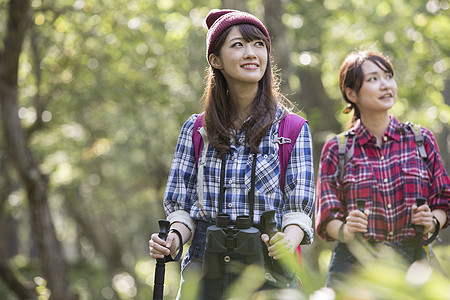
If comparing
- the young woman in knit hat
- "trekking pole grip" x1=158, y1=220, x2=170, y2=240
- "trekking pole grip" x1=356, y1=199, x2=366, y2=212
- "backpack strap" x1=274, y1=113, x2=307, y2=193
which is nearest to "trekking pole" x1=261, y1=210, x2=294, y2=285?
the young woman in knit hat

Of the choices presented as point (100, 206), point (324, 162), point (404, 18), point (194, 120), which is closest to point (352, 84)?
point (324, 162)

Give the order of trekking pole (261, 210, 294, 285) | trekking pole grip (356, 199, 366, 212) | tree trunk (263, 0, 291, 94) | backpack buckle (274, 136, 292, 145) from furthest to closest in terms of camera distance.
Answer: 1. tree trunk (263, 0, 291, 94)
2. trekking pole grip (356, 199, 366, 212)
3. backpack buckle (274, 136, 292, 145)
4. trekking pole (261, 210, 294, 285)

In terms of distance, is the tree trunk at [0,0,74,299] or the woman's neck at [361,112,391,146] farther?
the tree trunk at [0,0,74,299]

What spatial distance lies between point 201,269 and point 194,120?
0.80 metres

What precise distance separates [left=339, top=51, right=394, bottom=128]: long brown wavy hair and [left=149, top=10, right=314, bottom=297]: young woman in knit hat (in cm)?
90

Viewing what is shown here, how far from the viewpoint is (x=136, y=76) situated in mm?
12656

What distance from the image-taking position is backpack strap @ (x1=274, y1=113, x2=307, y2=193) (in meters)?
2.97

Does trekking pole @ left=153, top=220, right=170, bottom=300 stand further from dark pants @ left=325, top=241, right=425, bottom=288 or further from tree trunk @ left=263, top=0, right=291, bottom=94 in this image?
tree trunk @ left=263, top=0, right=291, bottom=94

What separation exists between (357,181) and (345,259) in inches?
18.4

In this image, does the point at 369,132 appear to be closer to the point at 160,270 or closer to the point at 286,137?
the point at 286,137

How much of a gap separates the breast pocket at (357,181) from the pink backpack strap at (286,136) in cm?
88

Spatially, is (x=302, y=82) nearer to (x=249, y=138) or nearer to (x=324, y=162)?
(x=324, y=162)

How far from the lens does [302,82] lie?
37.8ft

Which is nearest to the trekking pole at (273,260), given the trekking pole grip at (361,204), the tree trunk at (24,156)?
the trekking pole grip at (361,204)
